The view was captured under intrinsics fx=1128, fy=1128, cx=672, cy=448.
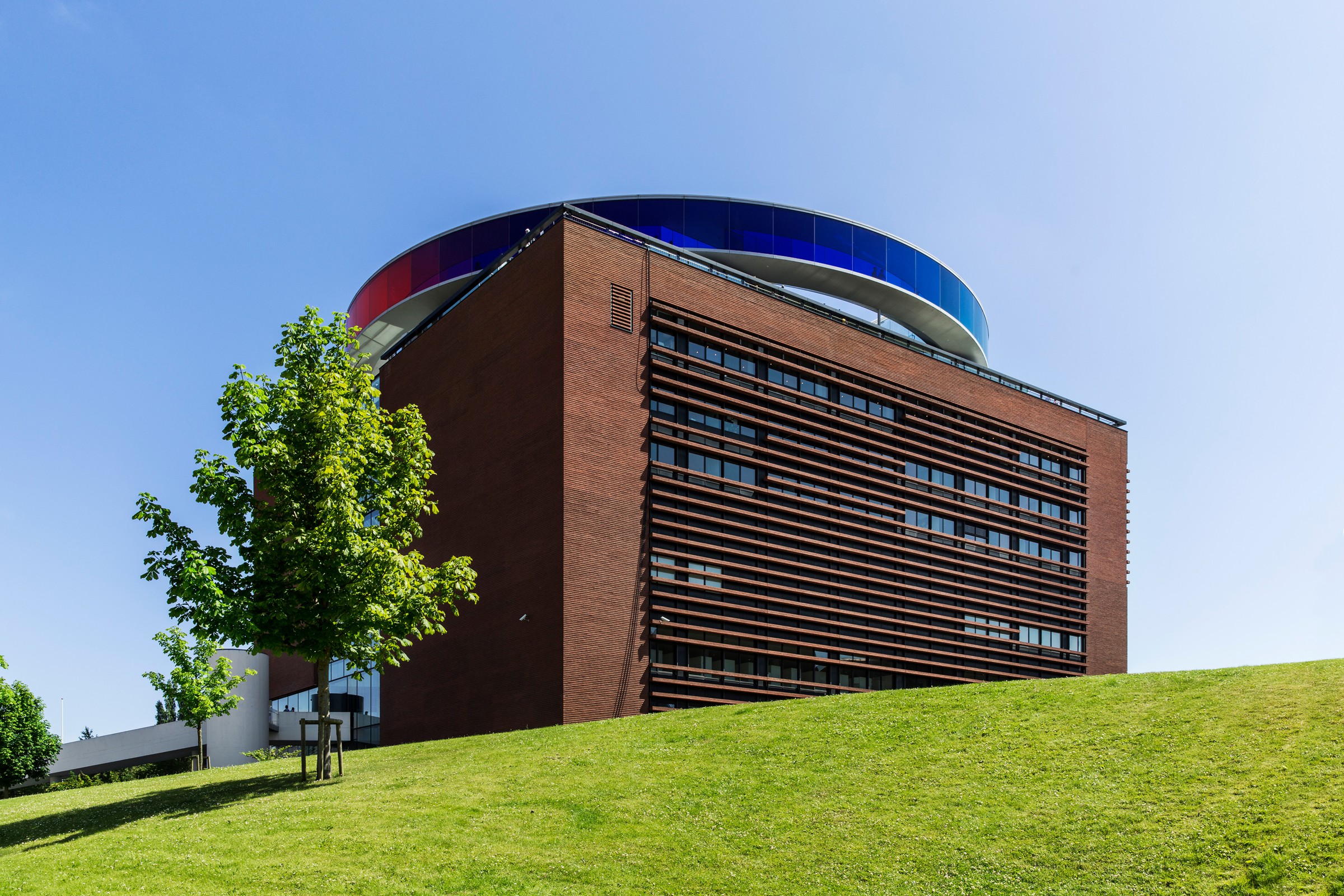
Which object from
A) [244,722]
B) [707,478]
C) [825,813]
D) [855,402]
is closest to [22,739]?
[244,722]

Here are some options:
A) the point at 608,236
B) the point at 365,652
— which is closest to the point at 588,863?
the point at 365,652

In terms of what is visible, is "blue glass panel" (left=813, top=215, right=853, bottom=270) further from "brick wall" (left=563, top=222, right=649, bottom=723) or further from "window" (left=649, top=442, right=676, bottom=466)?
"window" (left=649, top=442, right=676, bottom=466)

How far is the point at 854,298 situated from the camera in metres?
43.2

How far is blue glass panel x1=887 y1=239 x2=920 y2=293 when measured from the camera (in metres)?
42.6

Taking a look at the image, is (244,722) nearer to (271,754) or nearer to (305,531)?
(271,754)

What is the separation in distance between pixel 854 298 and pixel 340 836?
31590 millimetres

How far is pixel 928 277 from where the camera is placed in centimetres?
4416

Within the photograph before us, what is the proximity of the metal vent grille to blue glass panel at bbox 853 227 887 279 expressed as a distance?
13815 mm

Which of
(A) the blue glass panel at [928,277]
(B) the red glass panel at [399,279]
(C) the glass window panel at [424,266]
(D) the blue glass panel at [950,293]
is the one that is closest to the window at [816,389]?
(A) the blue glass panel at [928,277]

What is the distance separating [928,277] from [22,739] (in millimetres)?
48343

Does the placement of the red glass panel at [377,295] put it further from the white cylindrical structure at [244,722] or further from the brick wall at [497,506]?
the white cylindrical structure at [244,722]

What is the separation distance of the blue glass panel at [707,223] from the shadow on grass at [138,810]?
23518 mm

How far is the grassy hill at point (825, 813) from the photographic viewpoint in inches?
548

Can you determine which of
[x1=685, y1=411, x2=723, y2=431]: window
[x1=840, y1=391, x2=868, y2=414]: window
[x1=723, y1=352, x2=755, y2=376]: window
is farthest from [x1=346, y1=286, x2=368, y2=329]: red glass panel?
[x1=840, y1=391, x2=868, y2=414]: window
